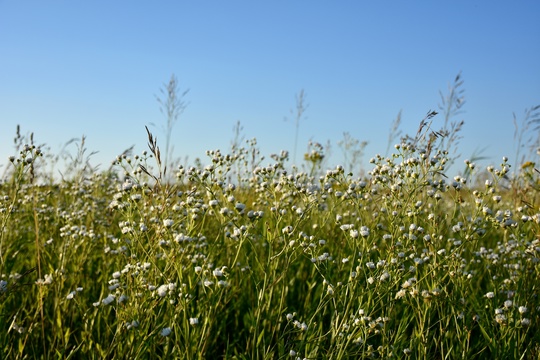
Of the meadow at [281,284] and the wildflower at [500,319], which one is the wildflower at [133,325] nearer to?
the meadow at [281,284]

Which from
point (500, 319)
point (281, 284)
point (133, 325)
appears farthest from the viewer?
point (281, 284)

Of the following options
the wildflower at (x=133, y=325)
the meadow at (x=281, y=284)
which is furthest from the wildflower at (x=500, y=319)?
the wildflower at (x=133, y=325)

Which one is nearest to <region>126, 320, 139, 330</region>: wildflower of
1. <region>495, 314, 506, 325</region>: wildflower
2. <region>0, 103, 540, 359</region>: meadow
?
<region>0, 103, 540, 359</region>: meadow

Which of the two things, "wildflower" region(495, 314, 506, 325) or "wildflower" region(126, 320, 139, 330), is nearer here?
"wildflower" region(126, 320, 139, 330)

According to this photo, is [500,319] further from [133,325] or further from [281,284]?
[133,325]

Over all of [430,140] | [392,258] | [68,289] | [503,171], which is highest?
[430,140]

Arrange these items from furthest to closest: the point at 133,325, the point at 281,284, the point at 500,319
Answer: the point at 281,284 < the point at 500,319 < the point at 133,325

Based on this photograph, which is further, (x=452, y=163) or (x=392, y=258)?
(x=452, y=163)

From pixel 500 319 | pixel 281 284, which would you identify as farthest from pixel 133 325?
pixel 500 319

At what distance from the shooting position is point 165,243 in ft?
7.64

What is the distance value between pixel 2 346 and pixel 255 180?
2.97 meters

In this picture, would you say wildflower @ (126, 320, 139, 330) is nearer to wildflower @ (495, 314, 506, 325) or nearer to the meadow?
the meadow

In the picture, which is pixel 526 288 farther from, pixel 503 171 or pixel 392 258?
pixel 392 258

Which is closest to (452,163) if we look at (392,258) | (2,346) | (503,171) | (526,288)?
(503,171)
